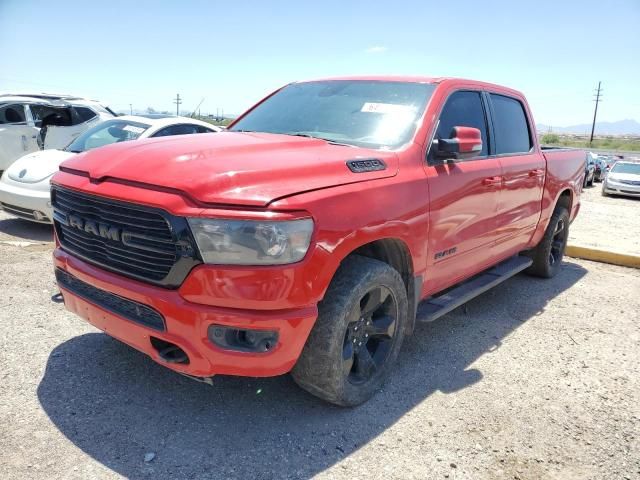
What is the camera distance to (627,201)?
59.7 ft

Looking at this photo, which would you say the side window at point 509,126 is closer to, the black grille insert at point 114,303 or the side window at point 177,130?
the black grille insert at point 114,303

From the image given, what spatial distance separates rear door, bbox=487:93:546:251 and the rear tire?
0.73m

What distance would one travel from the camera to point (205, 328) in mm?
2434

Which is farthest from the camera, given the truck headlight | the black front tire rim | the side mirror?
the side mirror

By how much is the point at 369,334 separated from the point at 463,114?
76.7 inches

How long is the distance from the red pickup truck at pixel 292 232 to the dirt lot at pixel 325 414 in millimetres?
310

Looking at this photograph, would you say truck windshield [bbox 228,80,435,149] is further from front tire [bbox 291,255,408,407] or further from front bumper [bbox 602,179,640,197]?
front bumper [bbox 602,179,640,197]

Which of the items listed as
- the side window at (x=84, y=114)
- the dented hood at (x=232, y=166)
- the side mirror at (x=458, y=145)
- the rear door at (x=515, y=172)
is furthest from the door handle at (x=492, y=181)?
the side window at (x=84, y=114)

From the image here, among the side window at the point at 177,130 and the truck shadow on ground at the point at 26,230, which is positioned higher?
the side window at the point at 177,130

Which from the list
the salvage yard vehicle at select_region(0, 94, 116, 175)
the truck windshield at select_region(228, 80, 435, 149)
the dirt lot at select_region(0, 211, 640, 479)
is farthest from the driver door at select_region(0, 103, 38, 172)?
the truck windshield at select_region(228, 80, 435, 149)

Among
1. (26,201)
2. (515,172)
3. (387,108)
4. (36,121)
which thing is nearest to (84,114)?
(36,121)

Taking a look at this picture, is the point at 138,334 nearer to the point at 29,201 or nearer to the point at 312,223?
the point at 312,223

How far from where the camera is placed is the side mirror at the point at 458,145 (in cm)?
337

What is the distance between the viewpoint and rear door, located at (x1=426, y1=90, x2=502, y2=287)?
346cm
